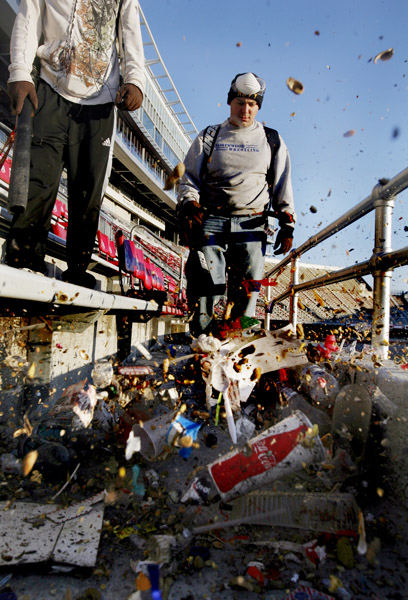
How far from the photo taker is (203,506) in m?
1.24

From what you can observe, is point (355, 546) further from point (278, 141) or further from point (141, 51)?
point (141, 51)

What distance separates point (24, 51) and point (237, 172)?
4.99 ft

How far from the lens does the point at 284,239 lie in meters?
2.65

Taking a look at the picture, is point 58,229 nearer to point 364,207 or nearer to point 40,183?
point 40,183

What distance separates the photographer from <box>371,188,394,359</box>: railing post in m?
1.82

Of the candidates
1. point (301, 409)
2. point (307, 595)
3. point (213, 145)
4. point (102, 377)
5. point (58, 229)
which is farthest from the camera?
point (58, 229)

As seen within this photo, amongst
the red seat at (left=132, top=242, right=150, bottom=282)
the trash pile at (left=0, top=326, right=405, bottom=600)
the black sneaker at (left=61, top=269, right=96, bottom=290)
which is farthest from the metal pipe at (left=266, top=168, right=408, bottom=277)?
the red seat at (left=132, top=242, right=150, bottom=282)

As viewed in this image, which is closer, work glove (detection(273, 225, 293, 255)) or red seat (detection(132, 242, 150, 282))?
work glove (detection(273, 225, 293, 255))

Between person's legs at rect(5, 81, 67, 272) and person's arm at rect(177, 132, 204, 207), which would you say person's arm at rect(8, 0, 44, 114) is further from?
person's arm at rect(177, 132, 204, 207)

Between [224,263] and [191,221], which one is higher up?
[191,221]

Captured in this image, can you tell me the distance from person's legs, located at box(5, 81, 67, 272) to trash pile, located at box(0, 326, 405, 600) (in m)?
0.92

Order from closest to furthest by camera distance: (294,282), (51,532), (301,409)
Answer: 1. (51,532)
2. (301,409)
3. (294,282)

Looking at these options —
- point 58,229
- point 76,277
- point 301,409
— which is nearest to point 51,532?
point 301,409

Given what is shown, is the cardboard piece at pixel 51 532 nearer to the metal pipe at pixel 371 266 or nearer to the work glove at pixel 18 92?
the metal pipe at pixel 371 266
